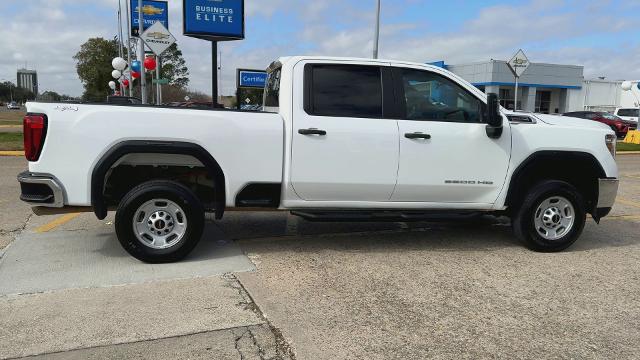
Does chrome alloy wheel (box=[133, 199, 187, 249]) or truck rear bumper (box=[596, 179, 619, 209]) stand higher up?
truck rear bumper (box=[596, 179, 619, 209])

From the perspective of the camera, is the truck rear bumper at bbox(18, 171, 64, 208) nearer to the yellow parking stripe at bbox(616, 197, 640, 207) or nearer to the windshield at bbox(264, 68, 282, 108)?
the windshield at bbox(264, 68, 282, 108)

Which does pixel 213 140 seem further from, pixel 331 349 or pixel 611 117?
pixel 611 117

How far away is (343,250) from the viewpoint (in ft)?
18.4

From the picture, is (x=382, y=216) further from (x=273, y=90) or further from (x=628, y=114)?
(x=628, y=114)

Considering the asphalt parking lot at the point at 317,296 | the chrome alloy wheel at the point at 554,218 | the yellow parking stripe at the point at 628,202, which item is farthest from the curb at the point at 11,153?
the yellow parking stripe at the point at 628,202

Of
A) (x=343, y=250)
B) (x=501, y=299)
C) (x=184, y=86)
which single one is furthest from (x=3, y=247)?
(x=184, y=86)

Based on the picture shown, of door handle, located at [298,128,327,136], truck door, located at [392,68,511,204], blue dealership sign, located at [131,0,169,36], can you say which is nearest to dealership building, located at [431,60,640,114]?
blue dealership sign, located at [131,0,169,36]

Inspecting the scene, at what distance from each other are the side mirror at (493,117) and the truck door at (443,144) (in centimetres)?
7

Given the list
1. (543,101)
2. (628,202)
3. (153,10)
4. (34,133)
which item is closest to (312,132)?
(34,133)

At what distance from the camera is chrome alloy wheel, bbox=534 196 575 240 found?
222 inches

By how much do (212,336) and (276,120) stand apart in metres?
2.17

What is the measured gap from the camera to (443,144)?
5250 millimetres

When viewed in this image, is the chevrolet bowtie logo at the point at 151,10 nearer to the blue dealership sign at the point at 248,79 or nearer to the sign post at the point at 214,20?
the blue dealership sign at the point at 248,79

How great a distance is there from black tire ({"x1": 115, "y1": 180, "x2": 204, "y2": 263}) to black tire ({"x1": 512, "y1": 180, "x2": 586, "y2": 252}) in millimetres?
3321
